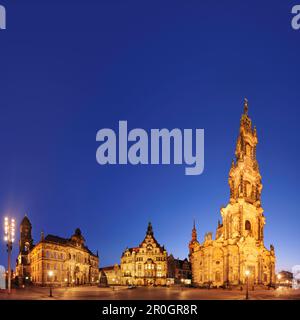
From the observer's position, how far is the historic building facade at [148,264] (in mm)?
106175

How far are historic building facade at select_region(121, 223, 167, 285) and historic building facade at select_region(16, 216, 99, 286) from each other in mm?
11364

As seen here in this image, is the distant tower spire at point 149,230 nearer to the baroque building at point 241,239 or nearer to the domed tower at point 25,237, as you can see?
the baroque building at point 241,239

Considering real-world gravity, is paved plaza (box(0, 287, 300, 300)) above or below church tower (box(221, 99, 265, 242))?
below

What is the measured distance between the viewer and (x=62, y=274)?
84000mm

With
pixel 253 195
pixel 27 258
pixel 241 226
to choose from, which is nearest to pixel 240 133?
pixel 253 195

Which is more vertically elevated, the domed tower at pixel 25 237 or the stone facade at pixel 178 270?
the domed tower at pixel 25 237

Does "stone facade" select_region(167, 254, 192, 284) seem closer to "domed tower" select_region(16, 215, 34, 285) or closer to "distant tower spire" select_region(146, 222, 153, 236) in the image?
"distant tower spire" select_region(146, 222, 153, 236)

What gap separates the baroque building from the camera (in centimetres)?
7394

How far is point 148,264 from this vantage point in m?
106

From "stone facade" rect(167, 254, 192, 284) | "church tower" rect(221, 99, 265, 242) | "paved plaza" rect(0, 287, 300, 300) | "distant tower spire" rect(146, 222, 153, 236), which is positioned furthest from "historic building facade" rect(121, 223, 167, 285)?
"paved plaza" rect(0, 287, 300, 300)

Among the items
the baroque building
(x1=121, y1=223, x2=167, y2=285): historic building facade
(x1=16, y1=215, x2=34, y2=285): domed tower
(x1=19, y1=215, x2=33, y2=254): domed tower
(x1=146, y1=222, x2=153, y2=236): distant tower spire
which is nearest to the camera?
the baroque building

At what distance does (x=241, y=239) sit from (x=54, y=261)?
130ft

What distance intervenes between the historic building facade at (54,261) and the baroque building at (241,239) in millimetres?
28435

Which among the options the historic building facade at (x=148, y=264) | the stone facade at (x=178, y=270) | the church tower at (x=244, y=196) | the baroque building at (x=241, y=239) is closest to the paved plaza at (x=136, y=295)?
the baroque building at (x=241, y=239)
